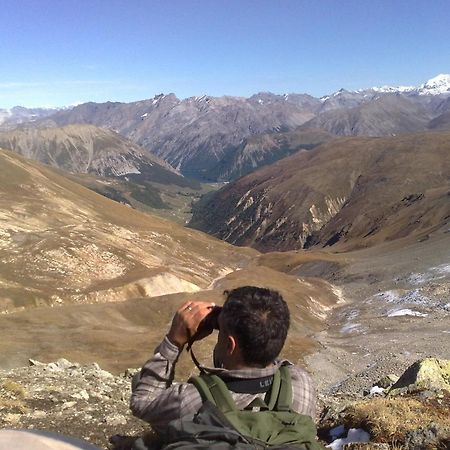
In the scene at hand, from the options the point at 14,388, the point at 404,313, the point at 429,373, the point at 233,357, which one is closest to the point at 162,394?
the point at 233,357

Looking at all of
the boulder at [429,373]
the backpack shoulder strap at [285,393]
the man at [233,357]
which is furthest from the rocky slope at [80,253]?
the backpack shoulder strap at [285,393]

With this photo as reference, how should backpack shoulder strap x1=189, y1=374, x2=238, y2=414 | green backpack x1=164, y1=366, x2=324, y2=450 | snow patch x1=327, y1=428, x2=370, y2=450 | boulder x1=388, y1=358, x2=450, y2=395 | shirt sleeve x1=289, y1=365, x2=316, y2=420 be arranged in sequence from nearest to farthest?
green backpack x1=164, y1=366, x2=324, y2=450, backpack shoulder strap x1=189, y1=374, x2=238, y2=414, shirt sleeve x1=289, y1=365, x2=316, y2=420, snow patch x1=327, y1=428, x2=370, y2=450, boulder x1=388, y1=358, x2=450, y2=395

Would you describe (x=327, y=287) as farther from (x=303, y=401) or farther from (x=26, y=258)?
(x=303, y=401)

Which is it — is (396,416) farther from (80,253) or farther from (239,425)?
(80,253)

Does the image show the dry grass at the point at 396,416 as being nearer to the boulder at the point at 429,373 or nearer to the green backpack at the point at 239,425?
the green backpack at the point at 239,425

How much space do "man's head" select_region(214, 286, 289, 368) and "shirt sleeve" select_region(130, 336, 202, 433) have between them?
0.53 meters

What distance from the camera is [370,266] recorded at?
100375mm

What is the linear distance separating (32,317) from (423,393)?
140ft

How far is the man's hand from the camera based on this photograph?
565cm

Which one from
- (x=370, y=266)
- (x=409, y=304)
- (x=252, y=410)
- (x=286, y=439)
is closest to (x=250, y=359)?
(x=252, y=410)

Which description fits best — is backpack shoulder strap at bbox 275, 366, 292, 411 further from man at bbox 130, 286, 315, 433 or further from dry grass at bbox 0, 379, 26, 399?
dry grass at bbox 0, 379, 26, 399

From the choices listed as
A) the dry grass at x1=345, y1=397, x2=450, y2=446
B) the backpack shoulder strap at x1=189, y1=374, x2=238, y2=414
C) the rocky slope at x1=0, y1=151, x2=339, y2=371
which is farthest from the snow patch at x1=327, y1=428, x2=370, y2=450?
the rocky slope at x1=0, y1=151, x2=339, y2=371

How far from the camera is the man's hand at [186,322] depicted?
5.65 metres

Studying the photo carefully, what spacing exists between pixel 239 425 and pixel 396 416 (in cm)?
613
